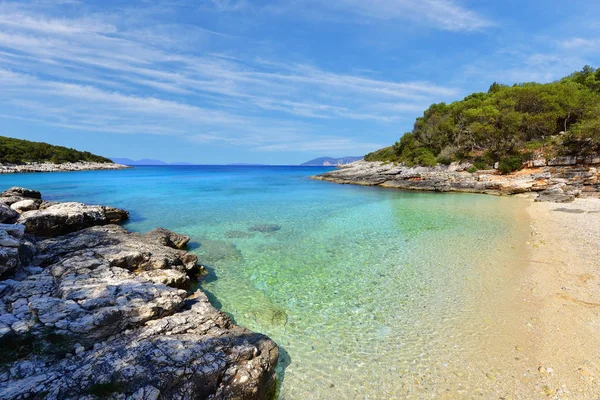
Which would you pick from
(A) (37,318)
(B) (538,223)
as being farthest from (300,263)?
(B) (538,223)

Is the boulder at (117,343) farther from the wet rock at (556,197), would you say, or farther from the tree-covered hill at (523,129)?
the tree-covered hill at (523,129)

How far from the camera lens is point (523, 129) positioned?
41.1m

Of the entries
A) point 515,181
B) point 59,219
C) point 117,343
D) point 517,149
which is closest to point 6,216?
point 59,219

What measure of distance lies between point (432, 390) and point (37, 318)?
7133mm

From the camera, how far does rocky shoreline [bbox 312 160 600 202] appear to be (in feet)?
84.4

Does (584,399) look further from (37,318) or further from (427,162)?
(427,162)

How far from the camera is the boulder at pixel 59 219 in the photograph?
1146cm

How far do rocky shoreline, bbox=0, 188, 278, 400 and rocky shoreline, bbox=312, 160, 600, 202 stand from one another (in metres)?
28.9

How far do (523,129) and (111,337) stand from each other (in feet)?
174

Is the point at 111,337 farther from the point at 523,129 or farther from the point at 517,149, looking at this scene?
the point at 523,129


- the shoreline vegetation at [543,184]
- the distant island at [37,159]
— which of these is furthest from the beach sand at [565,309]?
the distant island at [37,159]

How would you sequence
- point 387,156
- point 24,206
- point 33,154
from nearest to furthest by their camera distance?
point 24,206
point 387,156
point 33,154

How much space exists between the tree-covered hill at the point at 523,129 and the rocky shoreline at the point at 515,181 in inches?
103

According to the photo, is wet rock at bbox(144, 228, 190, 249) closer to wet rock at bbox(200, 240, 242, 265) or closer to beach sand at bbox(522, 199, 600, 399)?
wet rock at bbox(200, 240, 242, 265)
